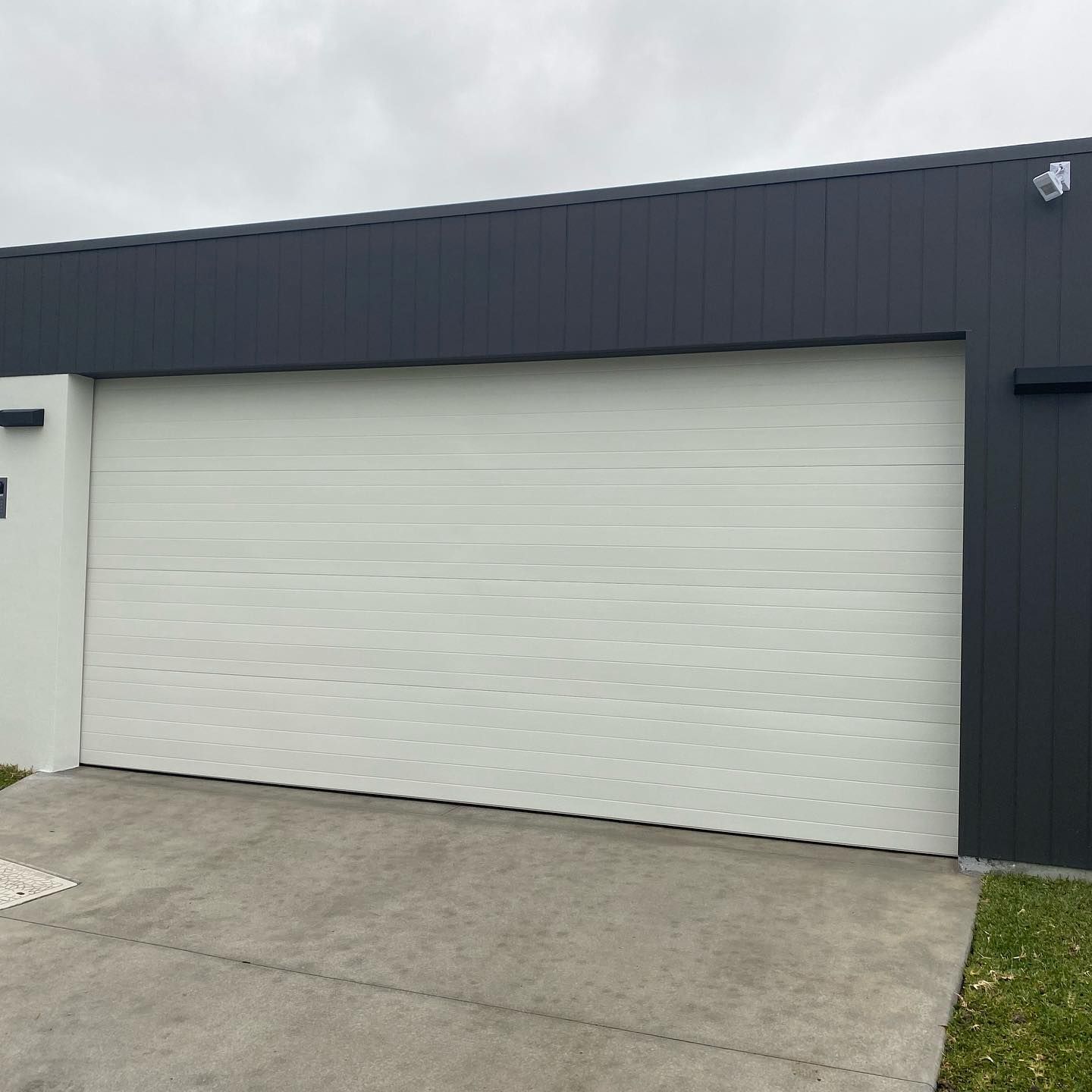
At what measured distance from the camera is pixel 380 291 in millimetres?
6473

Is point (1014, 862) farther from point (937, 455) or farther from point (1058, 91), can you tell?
point (1058, 91)

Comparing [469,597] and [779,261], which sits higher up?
[779,261]

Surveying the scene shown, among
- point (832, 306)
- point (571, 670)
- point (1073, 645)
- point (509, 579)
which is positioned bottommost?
point (571, 670)

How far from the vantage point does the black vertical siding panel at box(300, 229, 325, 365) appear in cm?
661

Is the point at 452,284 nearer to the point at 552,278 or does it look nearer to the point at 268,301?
the point at 552,278

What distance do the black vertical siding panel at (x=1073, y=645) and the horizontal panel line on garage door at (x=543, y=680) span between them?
0.58 metres

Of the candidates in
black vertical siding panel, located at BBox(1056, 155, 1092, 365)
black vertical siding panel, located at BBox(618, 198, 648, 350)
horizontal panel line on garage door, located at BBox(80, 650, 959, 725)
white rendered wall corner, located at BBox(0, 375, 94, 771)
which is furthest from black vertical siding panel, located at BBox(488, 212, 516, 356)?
white rendered wall corner, located at BBox(0, 375, 94, 771)

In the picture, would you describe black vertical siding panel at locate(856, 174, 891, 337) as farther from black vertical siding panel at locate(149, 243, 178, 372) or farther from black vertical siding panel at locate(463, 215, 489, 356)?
black vertical siding panel at locate(149, 243, 178, 372)

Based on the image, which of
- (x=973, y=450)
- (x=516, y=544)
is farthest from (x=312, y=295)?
(x=973, y=450)

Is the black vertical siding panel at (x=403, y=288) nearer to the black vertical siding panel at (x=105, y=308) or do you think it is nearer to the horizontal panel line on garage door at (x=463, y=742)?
the black vertical siding panel at (x=105, y=308)

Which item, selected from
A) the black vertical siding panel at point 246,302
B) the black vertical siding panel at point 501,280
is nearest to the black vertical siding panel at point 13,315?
the black vertical siding panel at point 246,302

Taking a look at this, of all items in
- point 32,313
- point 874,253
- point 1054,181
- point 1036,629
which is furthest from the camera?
point 32,313

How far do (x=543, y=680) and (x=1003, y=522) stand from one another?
290 cm

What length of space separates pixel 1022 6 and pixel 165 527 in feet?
42.2
